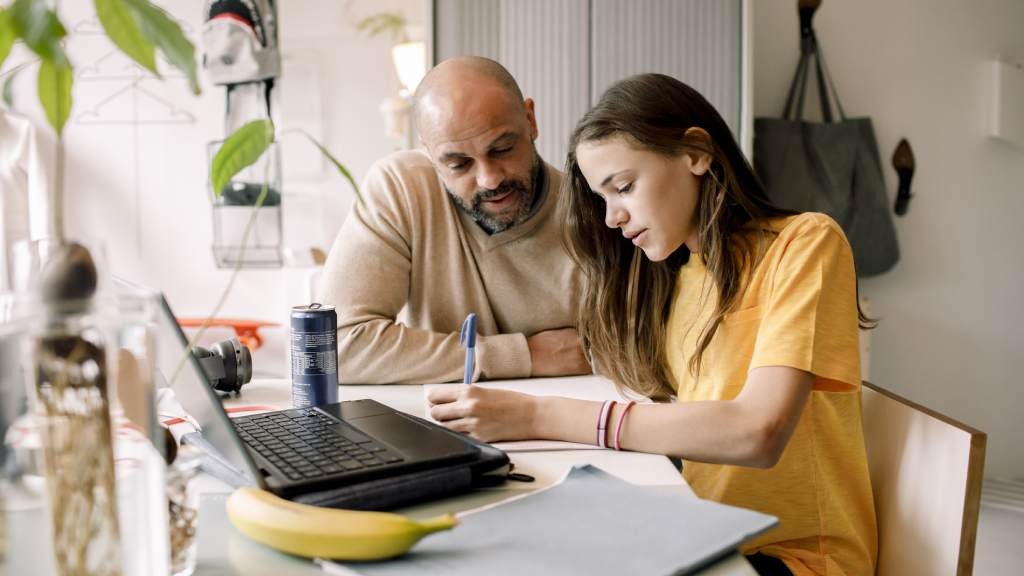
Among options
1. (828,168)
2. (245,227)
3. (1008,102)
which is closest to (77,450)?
(828,168)

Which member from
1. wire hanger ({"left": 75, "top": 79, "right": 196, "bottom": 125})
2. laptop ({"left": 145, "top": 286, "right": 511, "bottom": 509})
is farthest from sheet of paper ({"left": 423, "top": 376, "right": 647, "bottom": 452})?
wire hanger ({"left": 75, "top": 79, "right": 196, "bottom": 125})

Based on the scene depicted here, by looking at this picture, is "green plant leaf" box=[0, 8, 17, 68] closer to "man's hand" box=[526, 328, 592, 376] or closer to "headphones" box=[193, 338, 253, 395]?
"headphones" box=[193, 338, 253, 395]

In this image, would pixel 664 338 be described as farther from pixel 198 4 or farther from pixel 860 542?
pixel 198 4

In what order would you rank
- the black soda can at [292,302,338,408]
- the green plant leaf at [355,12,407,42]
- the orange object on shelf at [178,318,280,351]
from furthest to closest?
the green plant leaf at [355,12,407,42] < the orange object on shelf at [178,318,280,351] < the black soda can at [292,302,338,408]

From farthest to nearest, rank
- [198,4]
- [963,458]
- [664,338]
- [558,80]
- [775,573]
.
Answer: [198,4], [558,80], [664,338], [775,573], [963,458]

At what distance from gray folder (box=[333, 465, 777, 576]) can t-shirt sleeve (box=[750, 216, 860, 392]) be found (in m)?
0.33

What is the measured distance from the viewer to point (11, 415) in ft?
1.64

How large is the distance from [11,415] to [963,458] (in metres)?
0.88

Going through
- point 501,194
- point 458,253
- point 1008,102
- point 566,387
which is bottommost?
point 566,387

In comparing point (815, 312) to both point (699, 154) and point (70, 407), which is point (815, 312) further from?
point (70, 407)

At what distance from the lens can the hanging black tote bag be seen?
8.97 feet

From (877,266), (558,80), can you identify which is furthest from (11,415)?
(877,266)

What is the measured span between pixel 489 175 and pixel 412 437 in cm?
78

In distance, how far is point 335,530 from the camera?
0.64 m
